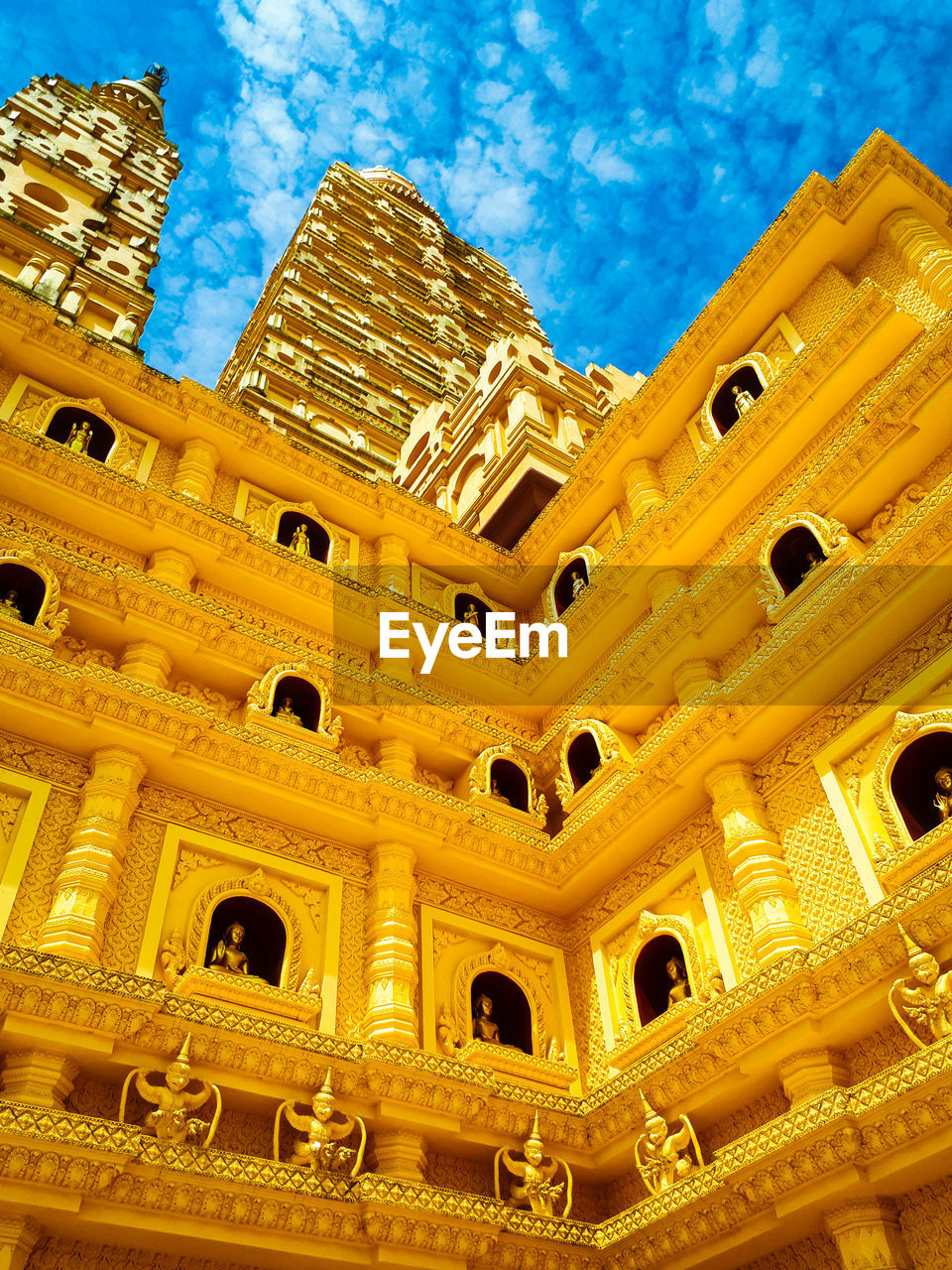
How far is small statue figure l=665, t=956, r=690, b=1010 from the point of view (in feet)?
31.9

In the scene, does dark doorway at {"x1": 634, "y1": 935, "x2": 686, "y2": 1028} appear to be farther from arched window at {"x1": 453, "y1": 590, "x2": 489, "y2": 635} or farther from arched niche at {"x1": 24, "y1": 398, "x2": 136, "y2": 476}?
arched niche at {"x1": 24, "y1": 398, "x2": 136, "y2": 476}

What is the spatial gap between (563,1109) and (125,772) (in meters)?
5.08

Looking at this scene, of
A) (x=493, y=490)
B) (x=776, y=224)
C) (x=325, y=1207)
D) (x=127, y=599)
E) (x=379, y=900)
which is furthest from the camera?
(x=493, y=490)

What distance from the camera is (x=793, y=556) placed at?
11.3 m

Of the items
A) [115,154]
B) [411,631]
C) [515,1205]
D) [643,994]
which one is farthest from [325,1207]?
[115,154]

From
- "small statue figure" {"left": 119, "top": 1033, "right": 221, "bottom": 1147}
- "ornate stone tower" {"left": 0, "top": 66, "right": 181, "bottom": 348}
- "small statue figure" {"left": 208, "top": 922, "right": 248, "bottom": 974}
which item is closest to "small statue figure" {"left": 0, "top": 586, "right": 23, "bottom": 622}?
"small statue figure" {"left": 208, "top": 922, "right": 248, "bottom": 974}

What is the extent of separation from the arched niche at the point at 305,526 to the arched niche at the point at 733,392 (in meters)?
5.30

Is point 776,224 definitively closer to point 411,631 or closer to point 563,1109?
point 411,631

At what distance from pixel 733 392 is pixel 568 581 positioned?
3658mm

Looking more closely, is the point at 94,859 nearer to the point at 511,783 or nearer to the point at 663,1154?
the point at 663,1154

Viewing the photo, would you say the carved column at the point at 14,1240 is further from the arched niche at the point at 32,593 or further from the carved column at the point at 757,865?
the carved column at the point at 757,865

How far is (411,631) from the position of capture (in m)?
13.6

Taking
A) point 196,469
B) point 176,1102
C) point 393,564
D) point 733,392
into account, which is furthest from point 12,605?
point 733,392

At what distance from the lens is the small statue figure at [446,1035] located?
9.66 meters
